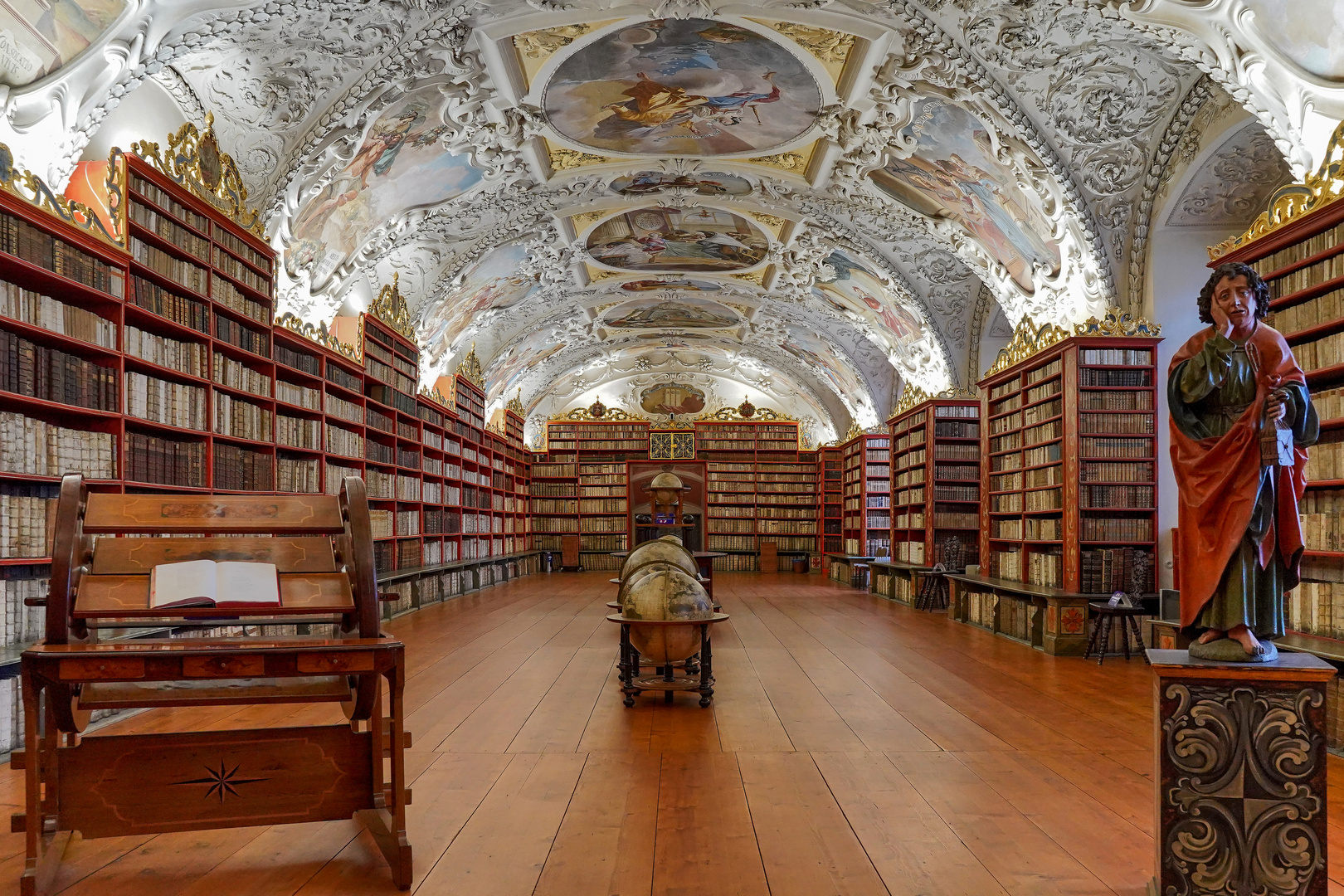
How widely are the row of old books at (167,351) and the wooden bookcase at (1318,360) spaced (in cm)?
822

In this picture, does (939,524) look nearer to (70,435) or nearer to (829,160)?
(829,160)

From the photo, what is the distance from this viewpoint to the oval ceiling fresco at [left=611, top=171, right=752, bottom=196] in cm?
1332

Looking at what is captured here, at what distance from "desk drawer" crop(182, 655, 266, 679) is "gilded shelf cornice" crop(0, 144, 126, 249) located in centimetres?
367

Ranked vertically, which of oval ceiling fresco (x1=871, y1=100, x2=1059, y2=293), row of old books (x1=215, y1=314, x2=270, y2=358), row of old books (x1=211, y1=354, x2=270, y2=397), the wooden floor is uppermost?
oval ceiling fresco (x1=871, y1=100, x2=1059, y2=293)

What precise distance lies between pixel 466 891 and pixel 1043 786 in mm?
2942

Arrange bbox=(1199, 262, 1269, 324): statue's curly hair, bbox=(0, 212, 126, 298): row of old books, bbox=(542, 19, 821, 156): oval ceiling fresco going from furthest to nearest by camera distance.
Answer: bbox=(542, 19, 821, 156): oval ceiling fresco → bbox=(0, 212, 126, 298): row of old books → bbox=(1199, 262, 1269, 324): statue's curly hair

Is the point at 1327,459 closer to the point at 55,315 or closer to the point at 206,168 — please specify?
the point at 55,315

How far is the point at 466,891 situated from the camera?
3.35 meters

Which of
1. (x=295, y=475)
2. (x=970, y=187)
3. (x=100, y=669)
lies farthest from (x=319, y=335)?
(x=100, y=669)

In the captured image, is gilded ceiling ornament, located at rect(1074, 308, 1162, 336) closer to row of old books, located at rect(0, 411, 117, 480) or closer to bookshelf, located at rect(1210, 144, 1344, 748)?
bookshelf, located at rect(1210, 144, 1344, 748)

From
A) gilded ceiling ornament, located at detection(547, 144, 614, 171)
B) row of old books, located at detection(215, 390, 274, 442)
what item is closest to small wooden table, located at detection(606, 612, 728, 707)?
row of old books, located at detection(215, 390, 274, 442)

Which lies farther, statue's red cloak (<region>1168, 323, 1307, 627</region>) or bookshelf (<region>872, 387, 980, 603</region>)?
bookshelf (<region>872, 387, 980, 603</region>)

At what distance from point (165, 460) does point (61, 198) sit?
2155mm

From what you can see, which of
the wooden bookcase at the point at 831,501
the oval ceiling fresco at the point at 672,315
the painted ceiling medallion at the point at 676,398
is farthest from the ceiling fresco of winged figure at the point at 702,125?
the painted ceiling medallion at the point at 676,398
